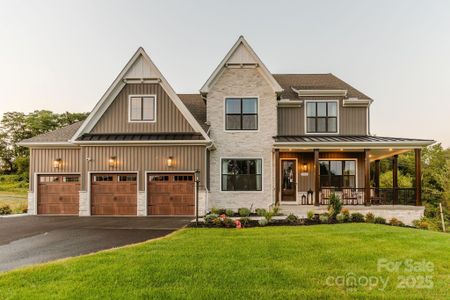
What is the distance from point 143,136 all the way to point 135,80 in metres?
3.22

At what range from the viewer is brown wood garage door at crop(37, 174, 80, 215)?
15.9 metres

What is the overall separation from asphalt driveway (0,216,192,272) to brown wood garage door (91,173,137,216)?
179cm

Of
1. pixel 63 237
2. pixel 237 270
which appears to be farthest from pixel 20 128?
pixel 237 270

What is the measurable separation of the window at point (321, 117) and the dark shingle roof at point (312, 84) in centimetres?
111

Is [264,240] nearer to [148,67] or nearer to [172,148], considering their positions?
[172,148]

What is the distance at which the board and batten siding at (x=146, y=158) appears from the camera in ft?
49.6

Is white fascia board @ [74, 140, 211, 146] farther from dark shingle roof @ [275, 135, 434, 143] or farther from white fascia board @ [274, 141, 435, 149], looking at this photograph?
dark shingle roof @ [275, 135, 434, 143]

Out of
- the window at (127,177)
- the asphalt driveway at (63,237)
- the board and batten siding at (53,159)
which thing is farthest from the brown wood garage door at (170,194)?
the board and batten siding at (53,159)

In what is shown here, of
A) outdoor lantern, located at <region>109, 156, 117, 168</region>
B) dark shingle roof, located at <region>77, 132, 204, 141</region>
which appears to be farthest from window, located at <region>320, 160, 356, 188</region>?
outdoor lantern, located at <region>109, 156, 117, 168</region>

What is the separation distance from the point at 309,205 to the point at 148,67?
38.0 ft

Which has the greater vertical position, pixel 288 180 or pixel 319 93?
pixel 319 93

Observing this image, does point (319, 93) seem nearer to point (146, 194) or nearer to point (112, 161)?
point (146, 194)

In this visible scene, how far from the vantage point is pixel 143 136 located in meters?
15.5

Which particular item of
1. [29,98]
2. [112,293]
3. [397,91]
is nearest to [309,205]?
[112,293]
